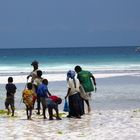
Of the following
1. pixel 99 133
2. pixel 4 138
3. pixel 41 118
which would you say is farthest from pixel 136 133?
pixel 41 118

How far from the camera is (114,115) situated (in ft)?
52.7

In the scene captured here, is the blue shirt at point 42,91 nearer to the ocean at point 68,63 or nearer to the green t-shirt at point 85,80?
the green t-shirt at point 85,80

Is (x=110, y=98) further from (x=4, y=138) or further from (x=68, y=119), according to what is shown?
(x=4, y=138)

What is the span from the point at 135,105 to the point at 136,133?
8114 millimetres

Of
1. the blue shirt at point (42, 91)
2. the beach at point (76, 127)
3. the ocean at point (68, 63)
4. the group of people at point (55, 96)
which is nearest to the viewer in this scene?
the beach at point (76, 127)

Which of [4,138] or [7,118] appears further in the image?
[7,118]

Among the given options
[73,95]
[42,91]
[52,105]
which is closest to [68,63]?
[73,95]

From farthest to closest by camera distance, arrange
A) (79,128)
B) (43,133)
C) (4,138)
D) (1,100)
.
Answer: (1,100)
(79,128)
(43,133)
(4,138)

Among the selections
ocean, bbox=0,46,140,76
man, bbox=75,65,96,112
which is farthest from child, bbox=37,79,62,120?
ocean, bbox=0,46,140,76

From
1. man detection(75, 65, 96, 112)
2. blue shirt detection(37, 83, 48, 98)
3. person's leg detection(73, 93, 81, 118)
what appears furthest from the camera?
man detection(75, 65, 96, 112)

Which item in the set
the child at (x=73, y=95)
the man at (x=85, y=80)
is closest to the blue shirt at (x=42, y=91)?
the child at (x=73, y=95)

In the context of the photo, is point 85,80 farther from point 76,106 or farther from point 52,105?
point 52,105

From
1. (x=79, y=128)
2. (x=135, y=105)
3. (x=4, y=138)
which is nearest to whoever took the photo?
(x=4, y=138)

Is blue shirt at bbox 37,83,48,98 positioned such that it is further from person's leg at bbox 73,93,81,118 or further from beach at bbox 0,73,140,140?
person's leg at bbox 73,93,81,118
